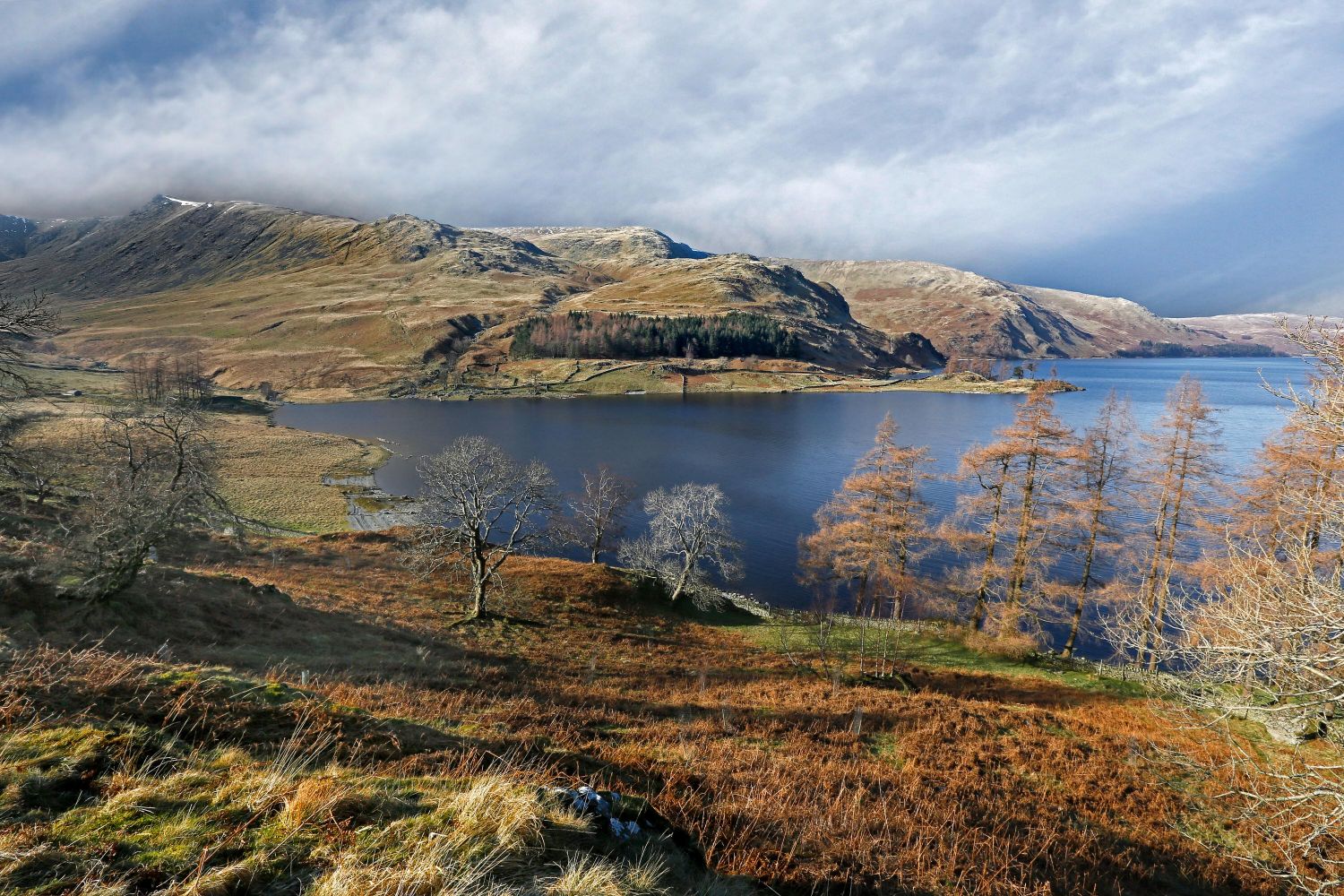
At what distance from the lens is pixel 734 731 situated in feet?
50.8

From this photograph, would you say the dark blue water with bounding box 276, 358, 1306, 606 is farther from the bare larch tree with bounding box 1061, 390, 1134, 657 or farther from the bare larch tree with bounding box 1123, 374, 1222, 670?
the bare larch tree with bounding box 1061, 390, 1134, 657

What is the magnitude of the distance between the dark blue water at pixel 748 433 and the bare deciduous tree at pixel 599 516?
30.8 ft

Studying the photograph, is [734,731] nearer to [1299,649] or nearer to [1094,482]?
[1299,649]

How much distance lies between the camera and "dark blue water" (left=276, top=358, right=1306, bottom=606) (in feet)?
194

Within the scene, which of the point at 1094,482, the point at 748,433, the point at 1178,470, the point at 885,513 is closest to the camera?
the point at 1178,470

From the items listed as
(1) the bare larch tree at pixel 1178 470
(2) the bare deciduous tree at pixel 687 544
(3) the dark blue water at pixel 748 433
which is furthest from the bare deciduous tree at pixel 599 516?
(1) the bare larch tree at pixel 1178 470

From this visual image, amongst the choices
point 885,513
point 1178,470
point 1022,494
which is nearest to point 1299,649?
point 1178,470

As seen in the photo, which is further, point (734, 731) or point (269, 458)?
point (269, 458)

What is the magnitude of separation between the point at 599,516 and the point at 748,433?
6090cm

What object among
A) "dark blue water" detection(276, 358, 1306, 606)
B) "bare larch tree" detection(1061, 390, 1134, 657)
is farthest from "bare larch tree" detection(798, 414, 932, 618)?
"dark blue water" detection(276, 358, 1306, 606)

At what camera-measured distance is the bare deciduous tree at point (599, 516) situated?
46.7 meters

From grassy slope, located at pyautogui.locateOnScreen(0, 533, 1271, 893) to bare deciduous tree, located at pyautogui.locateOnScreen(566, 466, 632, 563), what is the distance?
15.4 meters

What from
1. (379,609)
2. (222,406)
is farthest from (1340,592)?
(222,406)

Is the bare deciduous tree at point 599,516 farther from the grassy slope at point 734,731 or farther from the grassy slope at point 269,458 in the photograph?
the grassy slope at point 269,458
